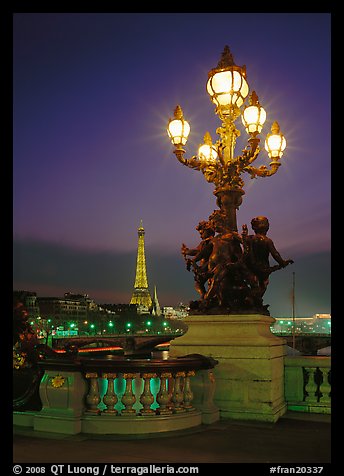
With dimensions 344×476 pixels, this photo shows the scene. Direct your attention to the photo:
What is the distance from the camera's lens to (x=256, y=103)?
38.9ft

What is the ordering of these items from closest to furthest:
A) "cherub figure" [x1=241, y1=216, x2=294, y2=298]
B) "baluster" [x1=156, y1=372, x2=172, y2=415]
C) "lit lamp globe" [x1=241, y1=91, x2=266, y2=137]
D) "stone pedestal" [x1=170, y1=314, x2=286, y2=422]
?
1. "baluster" [x1=156, y1=372, x2=172, y2=415]
2. "stone pedestal" [x1=170, y1=314, x2=286, y2=422]
3. "cherub figure" [x1=241, y1=216, x2=294, y2=298]
4. "lit lamp globe" [x1=241, y1=91, x2=266, y2=137]

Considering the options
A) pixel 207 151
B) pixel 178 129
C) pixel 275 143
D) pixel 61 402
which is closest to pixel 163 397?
pixel 61 402

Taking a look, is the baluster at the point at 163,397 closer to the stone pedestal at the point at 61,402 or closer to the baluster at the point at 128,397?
the baluster at the point at 128,397

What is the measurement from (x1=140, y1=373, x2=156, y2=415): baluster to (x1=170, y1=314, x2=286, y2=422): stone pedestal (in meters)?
1.95

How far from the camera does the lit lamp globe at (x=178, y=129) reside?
12.9 m

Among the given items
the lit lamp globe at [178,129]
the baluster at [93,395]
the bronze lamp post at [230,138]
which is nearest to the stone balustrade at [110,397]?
the baluster at [93,395]

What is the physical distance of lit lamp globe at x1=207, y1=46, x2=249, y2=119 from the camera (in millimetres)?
12117

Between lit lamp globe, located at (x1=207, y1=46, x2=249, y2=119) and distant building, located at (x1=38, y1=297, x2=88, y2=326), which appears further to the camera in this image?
distant building, located at (x1=38, y1=297, x2=88, y2=326)

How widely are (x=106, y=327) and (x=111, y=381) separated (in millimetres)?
172206

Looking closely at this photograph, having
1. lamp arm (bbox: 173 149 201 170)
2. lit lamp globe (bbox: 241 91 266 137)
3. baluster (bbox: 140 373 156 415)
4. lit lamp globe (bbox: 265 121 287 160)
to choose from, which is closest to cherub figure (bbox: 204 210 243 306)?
lamp arm (bbox: 173 149 201 170)

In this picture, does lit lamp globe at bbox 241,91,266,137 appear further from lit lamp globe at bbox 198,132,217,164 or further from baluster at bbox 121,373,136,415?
baluster at bbox 121,373,136,415

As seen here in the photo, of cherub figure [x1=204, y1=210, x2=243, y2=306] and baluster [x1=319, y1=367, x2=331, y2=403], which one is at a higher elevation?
cherub figure [x1=204, y1=210, x2=243, y2=306]
